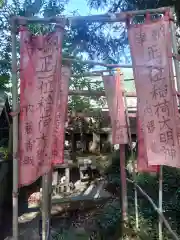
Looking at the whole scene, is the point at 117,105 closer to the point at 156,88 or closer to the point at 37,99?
the point at 156,88

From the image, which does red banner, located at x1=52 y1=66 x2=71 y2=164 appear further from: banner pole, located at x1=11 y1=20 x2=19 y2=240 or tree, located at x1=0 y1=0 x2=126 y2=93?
tree, located at x1=0 y1=0 x2=126 y2=93

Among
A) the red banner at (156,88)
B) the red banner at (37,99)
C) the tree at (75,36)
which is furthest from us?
the tree at (75,36)

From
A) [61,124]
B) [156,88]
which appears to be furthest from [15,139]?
[156,88]

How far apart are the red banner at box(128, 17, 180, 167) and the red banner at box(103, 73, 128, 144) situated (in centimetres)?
263

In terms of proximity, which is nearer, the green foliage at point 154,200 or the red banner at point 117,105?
the green foliage at point 154,200

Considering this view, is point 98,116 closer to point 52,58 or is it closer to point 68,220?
point 68,220

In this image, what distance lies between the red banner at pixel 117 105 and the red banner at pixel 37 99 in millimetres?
2741

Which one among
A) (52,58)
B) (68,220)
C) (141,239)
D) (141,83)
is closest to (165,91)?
(141,83)

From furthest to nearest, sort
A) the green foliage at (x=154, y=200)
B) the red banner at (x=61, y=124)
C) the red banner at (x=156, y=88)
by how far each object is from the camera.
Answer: the green foliage at (x=154, y=200) → the red banner at (x=61, y=124) → the red banner at (x=156, y=88)

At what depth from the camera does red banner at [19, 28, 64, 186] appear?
10.9ft

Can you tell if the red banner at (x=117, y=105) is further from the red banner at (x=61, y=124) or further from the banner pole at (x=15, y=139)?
the banner pole at (x=15, y=139)

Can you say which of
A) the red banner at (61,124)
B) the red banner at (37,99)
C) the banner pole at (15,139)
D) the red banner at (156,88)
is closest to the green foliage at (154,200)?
the red banner at (61,124)

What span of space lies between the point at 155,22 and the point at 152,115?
0.99 m

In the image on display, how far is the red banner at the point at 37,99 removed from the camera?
331 cm
